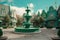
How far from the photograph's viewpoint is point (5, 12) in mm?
65062

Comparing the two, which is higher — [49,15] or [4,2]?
[4,2]

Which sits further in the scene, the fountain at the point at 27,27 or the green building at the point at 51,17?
the green building at the point at 51,17

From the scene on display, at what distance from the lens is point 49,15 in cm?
5538

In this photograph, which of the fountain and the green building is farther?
the green building

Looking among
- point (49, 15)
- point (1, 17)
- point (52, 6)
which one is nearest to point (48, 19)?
point (49, 15)

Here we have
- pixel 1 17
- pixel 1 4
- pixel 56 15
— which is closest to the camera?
pixel 56 15

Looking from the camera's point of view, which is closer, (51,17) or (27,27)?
(27,27)

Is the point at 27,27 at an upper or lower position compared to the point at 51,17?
lower

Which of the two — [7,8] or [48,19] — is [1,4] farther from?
[48,19]

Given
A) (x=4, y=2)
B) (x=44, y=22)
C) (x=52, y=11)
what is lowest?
(x=44, y=22)

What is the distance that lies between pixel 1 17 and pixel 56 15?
22.7 m

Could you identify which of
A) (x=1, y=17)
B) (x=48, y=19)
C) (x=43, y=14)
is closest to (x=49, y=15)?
(x=48, y=19)

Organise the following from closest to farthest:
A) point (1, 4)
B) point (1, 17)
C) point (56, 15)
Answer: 1. point (56, 15)
2. point (1, 17)
3. point (1, 4)

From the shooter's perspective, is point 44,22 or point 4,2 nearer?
point 44,22
